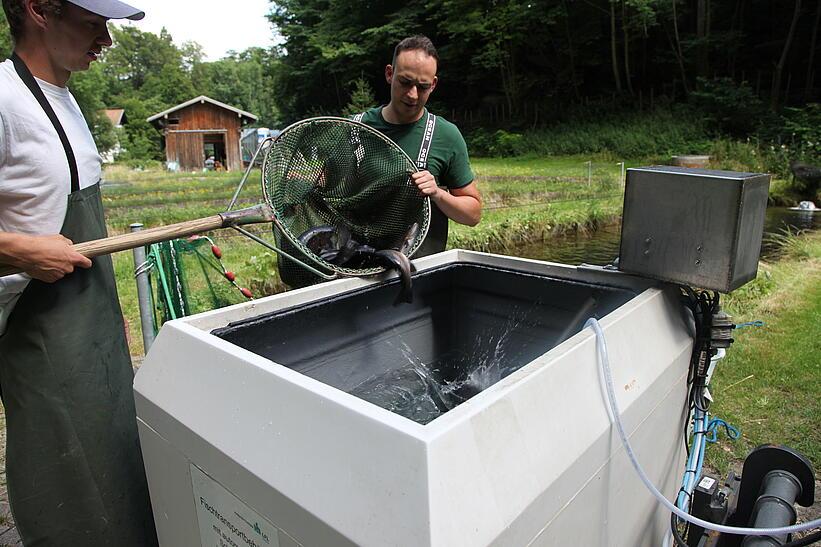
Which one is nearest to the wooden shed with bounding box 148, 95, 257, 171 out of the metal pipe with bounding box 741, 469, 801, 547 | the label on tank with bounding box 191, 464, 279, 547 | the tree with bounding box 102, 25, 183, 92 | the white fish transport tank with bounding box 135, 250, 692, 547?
the white fish transport tank with bounding box 135, 250, 692, 547

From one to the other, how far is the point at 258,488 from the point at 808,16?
27.4 meters

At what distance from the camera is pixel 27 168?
1479mm

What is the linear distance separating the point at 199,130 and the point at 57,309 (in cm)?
3659

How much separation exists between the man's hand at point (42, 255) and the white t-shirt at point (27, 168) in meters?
0.09

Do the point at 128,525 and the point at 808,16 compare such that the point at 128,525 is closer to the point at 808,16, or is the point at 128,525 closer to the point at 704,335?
the point at 704,335

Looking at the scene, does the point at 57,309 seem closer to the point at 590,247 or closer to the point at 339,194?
the point at 339,194

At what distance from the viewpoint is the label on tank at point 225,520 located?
114cm

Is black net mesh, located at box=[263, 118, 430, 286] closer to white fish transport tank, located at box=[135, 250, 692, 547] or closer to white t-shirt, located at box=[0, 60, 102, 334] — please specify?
white fish transport tank, located at box=[135, 250, 692, 547]

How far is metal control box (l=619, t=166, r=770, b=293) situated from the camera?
5.51 feet

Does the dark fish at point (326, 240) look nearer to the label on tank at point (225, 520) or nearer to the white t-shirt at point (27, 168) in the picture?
the white t-shirt at point (27, 168)

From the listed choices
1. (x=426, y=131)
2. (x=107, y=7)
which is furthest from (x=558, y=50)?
Answer: (x=107, y=7)

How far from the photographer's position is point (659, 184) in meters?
1.83

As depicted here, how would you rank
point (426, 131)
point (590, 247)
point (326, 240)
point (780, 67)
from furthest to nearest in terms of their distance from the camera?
point (780, 67), point (590, 247), point (426, 131), point (326, 240)

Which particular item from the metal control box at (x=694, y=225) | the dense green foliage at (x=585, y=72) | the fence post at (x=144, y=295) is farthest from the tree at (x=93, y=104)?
the metal control box at (x=694, y=225)
